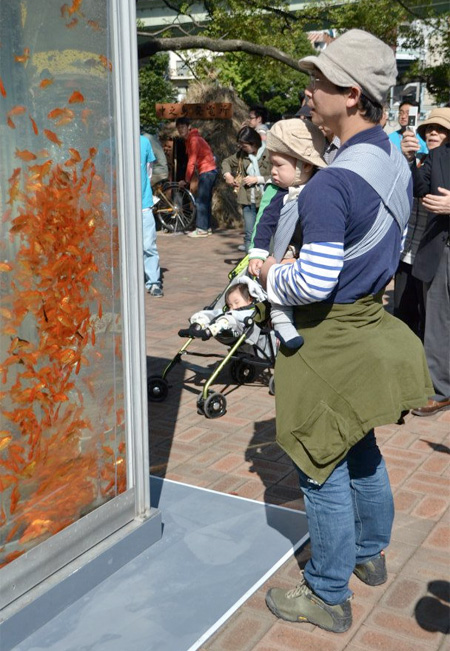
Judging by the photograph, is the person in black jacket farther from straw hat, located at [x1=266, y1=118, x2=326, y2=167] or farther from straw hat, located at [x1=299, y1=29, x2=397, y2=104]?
straw hat, located at [x1=299, y1=29, x2=397, y2=104]

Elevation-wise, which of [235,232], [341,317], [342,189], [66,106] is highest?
[66,106]

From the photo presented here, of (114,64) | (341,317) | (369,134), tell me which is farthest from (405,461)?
(114,64)

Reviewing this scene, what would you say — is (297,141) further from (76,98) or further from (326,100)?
(76,98)

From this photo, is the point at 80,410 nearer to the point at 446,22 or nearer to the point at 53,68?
the point at 53,68

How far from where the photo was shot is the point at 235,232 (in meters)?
15.3

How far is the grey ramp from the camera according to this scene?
3.15 meters

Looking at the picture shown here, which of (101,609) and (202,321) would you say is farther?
(202,321)

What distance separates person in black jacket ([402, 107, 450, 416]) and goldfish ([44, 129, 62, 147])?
3.02m

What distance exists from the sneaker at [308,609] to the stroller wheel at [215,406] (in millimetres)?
2301

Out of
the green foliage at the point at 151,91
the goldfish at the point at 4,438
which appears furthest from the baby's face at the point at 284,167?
the green foliage at the point at 151,91

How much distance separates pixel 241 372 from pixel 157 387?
708 mm

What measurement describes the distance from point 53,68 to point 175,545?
2117 mm

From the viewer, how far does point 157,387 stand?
596cm

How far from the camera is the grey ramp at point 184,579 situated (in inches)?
124
